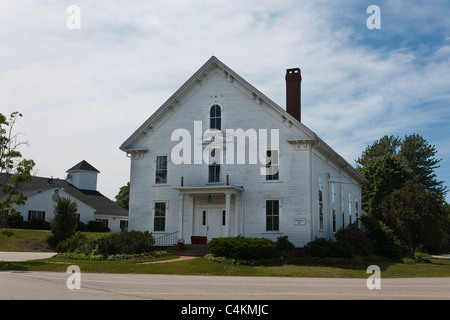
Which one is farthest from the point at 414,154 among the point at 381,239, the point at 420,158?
the point at 381,239

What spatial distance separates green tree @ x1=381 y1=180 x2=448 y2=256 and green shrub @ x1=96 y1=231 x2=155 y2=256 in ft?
52.2

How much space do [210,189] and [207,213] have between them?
2.35 m

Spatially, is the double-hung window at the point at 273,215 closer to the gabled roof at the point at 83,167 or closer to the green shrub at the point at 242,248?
the green shrub at the point at 242,248

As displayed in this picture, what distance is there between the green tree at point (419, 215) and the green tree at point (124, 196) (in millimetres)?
63246

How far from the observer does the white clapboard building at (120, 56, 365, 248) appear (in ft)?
84.4

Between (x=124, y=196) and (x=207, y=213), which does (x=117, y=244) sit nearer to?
(x=207, y=213)

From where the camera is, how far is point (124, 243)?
80.1 feet

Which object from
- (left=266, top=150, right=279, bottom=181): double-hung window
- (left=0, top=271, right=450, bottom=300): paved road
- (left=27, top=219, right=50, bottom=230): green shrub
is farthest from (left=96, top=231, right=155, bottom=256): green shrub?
(left=27, top=219, right=50, bottom=230): green shrub

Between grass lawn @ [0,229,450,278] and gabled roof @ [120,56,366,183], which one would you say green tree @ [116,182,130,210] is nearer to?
gabled roof @ [120,56,366,183]

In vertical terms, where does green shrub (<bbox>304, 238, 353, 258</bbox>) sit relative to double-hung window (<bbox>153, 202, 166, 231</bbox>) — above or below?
below

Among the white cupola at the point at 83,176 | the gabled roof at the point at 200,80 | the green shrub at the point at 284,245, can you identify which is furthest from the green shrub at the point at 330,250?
the white cupola at the point at 83,176

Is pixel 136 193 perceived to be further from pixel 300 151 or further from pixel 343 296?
pixel 343 296

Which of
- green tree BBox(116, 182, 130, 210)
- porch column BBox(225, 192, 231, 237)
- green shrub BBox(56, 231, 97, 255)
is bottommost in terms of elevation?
green shrub BBox(56, 231, 97, 255)

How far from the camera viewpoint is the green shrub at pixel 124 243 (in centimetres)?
2405
